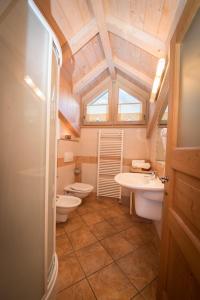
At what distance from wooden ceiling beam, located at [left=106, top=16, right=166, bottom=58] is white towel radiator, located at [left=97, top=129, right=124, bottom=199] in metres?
1.57

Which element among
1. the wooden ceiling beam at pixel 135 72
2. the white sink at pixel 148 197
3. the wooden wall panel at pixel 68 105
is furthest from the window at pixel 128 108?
the white sink at pixel 148 197

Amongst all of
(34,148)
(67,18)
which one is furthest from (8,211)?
(67,18)

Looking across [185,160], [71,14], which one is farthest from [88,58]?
[185,160]

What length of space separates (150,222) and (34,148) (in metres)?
2.06

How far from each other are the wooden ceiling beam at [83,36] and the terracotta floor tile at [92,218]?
2.47 metres

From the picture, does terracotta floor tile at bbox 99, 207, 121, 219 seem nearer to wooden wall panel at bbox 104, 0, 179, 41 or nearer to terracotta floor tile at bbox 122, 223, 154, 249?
terracotta floor tile at bbox 122, 223, 154, 249

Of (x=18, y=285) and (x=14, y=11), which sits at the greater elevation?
(x=14, y=11)

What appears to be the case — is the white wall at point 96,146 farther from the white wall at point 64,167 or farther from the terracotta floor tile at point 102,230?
the terracotta floor tile at point 102,230

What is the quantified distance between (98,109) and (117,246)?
8.44 feet

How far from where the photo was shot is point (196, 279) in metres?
0.60

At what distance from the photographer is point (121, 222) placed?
2.10 m

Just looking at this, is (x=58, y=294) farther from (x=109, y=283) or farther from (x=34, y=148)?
(x=34, y=148)

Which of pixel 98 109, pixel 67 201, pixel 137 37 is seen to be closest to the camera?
pixel 137 37

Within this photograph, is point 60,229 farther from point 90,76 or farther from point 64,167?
point 90,76
